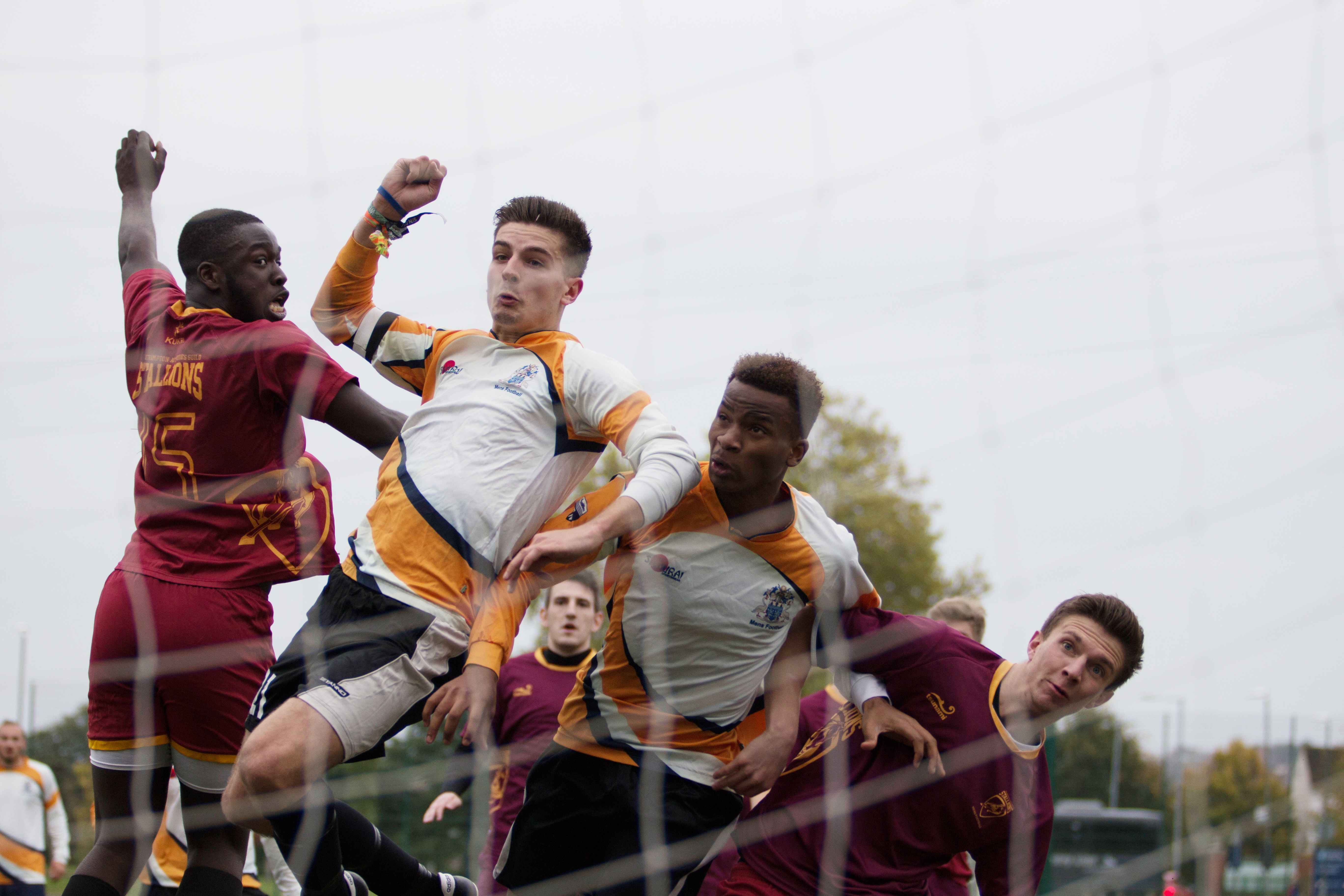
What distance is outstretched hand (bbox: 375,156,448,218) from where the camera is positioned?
→ 8.40 feet

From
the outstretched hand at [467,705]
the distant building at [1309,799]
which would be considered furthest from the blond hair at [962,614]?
the distant building at [1309,799]

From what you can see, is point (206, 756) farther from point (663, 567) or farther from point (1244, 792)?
point (1244, 792)

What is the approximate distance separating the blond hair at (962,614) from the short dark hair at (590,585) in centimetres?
117

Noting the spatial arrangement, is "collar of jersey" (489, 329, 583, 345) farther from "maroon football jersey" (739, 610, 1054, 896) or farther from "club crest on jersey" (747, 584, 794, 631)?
"maroon football jersey" (739, 610, 1054, 896)

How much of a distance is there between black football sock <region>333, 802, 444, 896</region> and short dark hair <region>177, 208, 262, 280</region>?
3.91ft

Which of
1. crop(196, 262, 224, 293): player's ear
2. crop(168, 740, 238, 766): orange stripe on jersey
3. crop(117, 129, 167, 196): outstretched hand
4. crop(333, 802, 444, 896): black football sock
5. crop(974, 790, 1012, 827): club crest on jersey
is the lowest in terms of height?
crop(333, 802, 444, 896): black football sock

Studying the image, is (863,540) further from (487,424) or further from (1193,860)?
(487,424)

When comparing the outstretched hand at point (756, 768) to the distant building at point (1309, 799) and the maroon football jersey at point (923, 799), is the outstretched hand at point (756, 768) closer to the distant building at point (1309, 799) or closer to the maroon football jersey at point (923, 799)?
the maroon football jersey at point (923, 799)

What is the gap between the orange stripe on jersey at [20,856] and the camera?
6.11 metres

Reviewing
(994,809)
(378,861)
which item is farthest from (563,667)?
(994,809)

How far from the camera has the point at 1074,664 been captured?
8.99 ft

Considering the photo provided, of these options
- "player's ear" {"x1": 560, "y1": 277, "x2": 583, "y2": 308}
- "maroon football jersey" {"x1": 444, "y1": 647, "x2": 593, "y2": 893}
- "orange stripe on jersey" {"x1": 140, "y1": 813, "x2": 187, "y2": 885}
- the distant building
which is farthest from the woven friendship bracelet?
the distant building

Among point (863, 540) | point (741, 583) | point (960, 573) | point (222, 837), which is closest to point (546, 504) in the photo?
point (741, 583)

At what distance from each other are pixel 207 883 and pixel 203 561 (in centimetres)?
63
